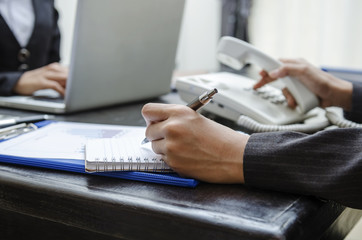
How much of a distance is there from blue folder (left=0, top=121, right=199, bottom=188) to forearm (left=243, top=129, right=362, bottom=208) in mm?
88

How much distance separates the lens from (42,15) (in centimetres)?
154

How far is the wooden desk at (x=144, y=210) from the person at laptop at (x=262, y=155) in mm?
18

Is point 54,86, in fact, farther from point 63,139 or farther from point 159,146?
point 159,146

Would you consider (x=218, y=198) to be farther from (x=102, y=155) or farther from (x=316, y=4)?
(x=316, y=4)

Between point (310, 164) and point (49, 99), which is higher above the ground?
point (310, 164)

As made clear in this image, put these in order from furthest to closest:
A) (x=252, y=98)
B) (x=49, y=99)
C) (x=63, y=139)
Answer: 1. (x=49, y=99)
2. (x=252, y=98)
3. (x=63, y=139)

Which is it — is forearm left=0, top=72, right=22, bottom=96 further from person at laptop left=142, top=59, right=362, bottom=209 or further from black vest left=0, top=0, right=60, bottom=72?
person at laptop left=142, top=59, right=362, bottom=209

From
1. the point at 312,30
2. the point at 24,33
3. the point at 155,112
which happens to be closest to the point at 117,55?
the point at 155,112

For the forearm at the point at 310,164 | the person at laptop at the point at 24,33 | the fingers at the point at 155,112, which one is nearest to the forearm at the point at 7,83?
the person at laptop at the point at 24,33

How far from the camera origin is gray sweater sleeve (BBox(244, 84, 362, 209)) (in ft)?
1.58

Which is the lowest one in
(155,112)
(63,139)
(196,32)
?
(196,32)

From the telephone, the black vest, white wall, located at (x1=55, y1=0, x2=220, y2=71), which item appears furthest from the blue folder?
white wall, located at (x1=55, y1=0, x2=220, y2=71)

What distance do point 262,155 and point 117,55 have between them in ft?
1.85

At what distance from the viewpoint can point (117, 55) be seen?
96 cm
